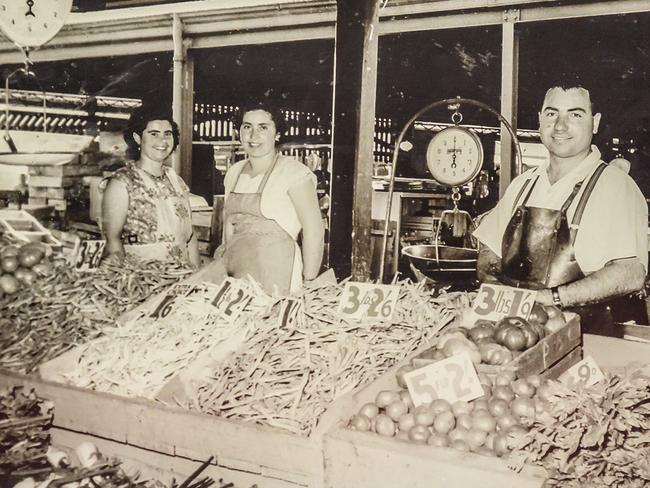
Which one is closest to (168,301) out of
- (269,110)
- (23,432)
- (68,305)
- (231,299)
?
(231,299)

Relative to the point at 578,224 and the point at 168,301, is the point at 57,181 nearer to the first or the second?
the point at 168,301

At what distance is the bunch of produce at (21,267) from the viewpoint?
4.04 meters

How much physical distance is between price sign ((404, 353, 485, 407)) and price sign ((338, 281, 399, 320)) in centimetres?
75

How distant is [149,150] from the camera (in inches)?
186

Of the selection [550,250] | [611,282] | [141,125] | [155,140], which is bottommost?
[611,282]

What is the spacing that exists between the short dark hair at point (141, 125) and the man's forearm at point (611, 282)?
10.3 ft

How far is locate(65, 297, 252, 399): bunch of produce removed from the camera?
120 inches

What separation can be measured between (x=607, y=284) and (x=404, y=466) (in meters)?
1.85

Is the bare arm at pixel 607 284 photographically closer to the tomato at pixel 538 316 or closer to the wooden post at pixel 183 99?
the tomato at pixel 538 316

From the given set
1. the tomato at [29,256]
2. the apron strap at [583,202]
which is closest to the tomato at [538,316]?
the apron strap at [583,202]

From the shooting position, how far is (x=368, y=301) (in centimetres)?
342

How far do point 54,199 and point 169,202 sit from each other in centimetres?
120

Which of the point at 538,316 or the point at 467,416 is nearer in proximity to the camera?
the point at 467,416

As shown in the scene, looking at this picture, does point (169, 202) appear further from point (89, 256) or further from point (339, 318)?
point (339, 318)
